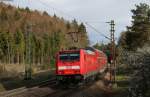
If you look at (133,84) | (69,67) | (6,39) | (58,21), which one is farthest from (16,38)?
(133,84)

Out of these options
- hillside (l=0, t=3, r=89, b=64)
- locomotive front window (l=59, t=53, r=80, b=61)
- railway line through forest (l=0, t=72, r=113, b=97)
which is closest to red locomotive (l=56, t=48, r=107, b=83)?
locomotive front window (l=59, t=53, r=80, b=61)

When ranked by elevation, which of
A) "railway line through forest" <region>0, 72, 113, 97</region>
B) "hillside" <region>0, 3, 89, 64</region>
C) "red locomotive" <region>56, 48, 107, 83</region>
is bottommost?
"railway line through forest" <region>0, 72, 113, 97</region>

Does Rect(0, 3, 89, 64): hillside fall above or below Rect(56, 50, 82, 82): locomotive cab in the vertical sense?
above

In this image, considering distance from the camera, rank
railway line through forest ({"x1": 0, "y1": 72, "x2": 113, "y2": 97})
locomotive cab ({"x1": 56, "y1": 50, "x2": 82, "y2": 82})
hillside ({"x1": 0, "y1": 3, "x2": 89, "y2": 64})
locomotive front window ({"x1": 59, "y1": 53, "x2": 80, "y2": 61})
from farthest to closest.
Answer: hillside ({"x1": 0, "y1": 3, "x2": 89, "y2": 64}), locomotive front window ({"x1": 59, "y1": 53, "x2": 80, "y2": 61}), locomotive cab ({"x1": 56, "y1": 50, "x2": 82, "y2": 82}), railway line through forest ({"x1": 0, "y1": 72, "x2": 113, "y2": 97})

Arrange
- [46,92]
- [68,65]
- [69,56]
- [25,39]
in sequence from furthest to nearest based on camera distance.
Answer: [25,39] → [69,56] → [68,65] → [46,92]

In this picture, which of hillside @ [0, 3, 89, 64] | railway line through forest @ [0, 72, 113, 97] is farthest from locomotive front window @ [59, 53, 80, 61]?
hillside @ [0, 3, 89, 64]

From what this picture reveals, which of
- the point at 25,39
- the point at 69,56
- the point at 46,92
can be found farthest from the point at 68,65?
the point at 25,39

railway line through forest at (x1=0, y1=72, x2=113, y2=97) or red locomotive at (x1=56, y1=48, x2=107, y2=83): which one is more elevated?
red locomotive at (x1=56, y1=48, x2=107, y2=83)

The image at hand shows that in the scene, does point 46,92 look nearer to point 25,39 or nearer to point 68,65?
point 68,65

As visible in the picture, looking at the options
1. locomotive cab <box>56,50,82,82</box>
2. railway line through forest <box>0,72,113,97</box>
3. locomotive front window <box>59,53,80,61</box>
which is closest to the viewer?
railway line through forest <box>0,72,113,97</box>

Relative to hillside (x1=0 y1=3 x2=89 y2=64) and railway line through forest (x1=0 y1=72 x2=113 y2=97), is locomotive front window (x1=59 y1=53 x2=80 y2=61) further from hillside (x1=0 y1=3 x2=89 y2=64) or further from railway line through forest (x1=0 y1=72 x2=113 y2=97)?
hillside (x1=0 y1=3 x2=89 y2=64)

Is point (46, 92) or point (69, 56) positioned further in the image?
point (69, 56)

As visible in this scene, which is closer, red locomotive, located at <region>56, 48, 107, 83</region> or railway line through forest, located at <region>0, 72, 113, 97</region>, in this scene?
railway line through forest, located at <region>0, 72, 113, 97</region>

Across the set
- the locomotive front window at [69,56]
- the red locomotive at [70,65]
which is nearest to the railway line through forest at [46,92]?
the red locomotive at [70,65]
